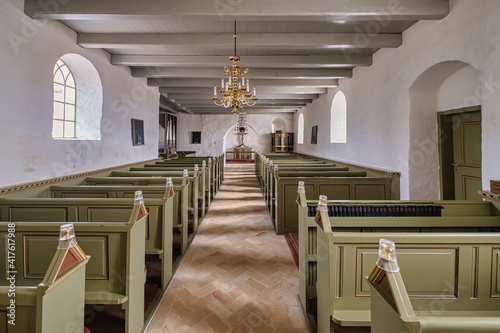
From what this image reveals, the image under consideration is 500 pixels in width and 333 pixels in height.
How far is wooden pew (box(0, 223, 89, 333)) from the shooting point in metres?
1.02

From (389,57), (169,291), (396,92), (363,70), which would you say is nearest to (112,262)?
(169,291)

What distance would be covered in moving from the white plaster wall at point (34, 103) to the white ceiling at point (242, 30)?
0.27 m

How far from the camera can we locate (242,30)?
4.44 metres

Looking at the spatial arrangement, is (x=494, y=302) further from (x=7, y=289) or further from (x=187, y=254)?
(x=187, y=254)

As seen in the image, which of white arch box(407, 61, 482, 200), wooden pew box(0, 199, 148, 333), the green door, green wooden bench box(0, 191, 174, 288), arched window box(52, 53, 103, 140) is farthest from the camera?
arched window box(52, 53, 103, 140)

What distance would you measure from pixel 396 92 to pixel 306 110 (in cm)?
735

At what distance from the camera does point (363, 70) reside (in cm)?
617

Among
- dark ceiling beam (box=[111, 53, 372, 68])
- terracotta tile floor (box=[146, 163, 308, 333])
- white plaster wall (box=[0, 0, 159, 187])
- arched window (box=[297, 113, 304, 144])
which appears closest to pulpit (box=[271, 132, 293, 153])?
arched window (box=[297, 113, 304, 144])

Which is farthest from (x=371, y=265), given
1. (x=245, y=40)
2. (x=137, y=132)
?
(x=137, y=132)

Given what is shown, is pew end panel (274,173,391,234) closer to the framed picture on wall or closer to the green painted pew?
the green painted pew

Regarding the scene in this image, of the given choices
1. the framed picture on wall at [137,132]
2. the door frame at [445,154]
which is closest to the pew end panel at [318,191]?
the door frame at [445,154]

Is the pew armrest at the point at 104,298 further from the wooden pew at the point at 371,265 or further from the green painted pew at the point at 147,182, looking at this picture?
the green painted pew at the point at 147,182

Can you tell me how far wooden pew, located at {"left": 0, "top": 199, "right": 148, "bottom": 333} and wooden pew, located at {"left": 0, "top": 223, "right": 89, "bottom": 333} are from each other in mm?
458

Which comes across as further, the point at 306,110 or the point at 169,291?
the point at 306,110
